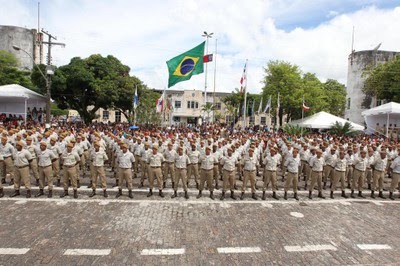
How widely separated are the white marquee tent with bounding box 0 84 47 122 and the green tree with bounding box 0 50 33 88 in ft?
48.4

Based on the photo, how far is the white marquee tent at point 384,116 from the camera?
25.7m

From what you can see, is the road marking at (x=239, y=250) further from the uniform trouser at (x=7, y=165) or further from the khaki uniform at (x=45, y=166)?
the uniform trouser at (x=7, y=165)

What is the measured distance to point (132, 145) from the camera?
13.3 metres

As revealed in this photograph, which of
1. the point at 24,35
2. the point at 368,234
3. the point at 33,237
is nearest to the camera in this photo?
the point at 33,237

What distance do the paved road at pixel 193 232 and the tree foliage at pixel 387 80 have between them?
2701 centimetres

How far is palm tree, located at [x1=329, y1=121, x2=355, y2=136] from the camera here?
25766mm

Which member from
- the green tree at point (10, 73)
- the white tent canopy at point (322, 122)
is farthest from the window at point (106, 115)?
the white tent canopy at point (322, 122)

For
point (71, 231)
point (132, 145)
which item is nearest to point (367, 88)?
point (132, 145)

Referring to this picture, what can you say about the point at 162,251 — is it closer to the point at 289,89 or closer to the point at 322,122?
the point at 322,122

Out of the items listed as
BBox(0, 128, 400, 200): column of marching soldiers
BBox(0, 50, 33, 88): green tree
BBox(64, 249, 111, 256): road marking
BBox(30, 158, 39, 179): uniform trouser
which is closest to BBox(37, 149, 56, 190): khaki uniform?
BBox(0, 128, 400, 200): column of marching soldiers

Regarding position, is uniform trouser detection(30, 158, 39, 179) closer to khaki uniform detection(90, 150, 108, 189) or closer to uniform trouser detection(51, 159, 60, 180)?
uniform trouser detection(51, 159, 60, 180)

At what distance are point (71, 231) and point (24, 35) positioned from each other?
54266 millimetres

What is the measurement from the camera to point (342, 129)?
84.6ft

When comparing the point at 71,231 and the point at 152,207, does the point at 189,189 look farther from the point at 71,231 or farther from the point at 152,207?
the point at 71,231
